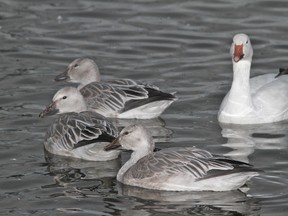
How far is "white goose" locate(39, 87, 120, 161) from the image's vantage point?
12.8m

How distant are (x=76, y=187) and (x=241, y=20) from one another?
27.9ft

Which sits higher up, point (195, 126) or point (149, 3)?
point (149, 3)

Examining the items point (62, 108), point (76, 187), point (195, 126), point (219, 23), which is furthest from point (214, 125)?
point (219, 23)

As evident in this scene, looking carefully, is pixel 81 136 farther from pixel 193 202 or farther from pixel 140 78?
pixel 140 78

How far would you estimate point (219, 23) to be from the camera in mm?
19484

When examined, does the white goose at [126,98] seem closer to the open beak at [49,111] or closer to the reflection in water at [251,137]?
the reflection in water at [251,137]

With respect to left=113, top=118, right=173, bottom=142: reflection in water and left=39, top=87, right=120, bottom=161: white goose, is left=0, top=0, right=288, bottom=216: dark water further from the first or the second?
left=39, top=87, right=120, bottom=161: white goose

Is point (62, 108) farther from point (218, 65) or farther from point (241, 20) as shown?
point (241, 20)

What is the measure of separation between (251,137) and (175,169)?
253 centimetres

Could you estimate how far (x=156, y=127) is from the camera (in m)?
14.5

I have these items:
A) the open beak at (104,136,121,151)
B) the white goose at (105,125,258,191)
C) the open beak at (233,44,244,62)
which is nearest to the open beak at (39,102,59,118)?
the open beak at (104,136,121,151)

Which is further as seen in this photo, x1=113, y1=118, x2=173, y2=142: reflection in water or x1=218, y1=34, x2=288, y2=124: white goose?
x1=218, y1=34, x2=288, y2=124: white goose

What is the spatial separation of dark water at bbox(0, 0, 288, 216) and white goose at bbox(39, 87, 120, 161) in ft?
0.54

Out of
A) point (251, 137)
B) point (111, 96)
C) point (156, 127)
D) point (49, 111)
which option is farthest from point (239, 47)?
point (49, 111)
